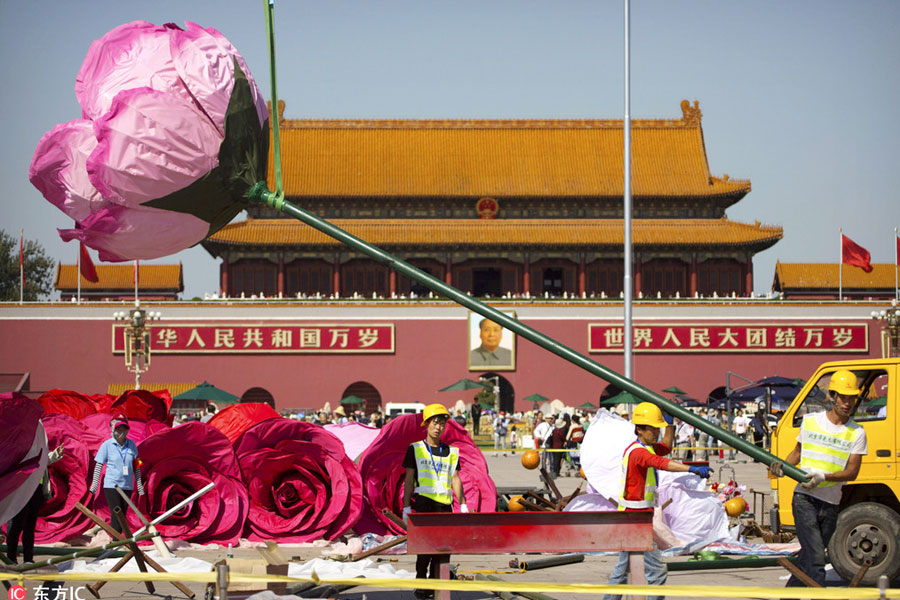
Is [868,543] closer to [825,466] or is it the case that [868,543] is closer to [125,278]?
[825,466]

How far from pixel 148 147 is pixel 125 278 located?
5307cm

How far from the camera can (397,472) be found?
422 inches

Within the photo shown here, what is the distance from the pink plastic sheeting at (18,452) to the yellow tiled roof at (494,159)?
119 ft

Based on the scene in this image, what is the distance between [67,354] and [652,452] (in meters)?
36.0

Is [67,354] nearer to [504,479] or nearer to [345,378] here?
[345,378]

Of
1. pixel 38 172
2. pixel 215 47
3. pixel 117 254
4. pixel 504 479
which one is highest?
pixel 215 47

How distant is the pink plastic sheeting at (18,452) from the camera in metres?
7.46

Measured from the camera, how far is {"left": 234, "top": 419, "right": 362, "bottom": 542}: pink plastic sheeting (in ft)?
34.8

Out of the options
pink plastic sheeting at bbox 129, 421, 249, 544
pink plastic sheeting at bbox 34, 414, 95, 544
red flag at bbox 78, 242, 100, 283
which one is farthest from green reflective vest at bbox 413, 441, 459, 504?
red flag at bbox 78, 242, 100, 283

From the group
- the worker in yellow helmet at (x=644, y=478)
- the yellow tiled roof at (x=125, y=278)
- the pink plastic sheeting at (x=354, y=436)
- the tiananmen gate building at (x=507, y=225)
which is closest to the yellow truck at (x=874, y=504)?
the worker in yellow helmet at (x=644, y=478)

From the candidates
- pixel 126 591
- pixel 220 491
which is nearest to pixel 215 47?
pixel 126 591

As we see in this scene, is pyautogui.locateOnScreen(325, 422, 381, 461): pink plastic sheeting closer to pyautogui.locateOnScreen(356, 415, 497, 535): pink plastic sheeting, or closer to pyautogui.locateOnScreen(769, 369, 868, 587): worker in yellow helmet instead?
pyautogui.locateOnScreen(356, 415, 497, 535): pink plastic sheeting

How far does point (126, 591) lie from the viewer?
27.0 ft

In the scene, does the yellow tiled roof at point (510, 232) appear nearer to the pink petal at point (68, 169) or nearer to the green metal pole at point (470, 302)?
the pink petal at point (68, 169)
